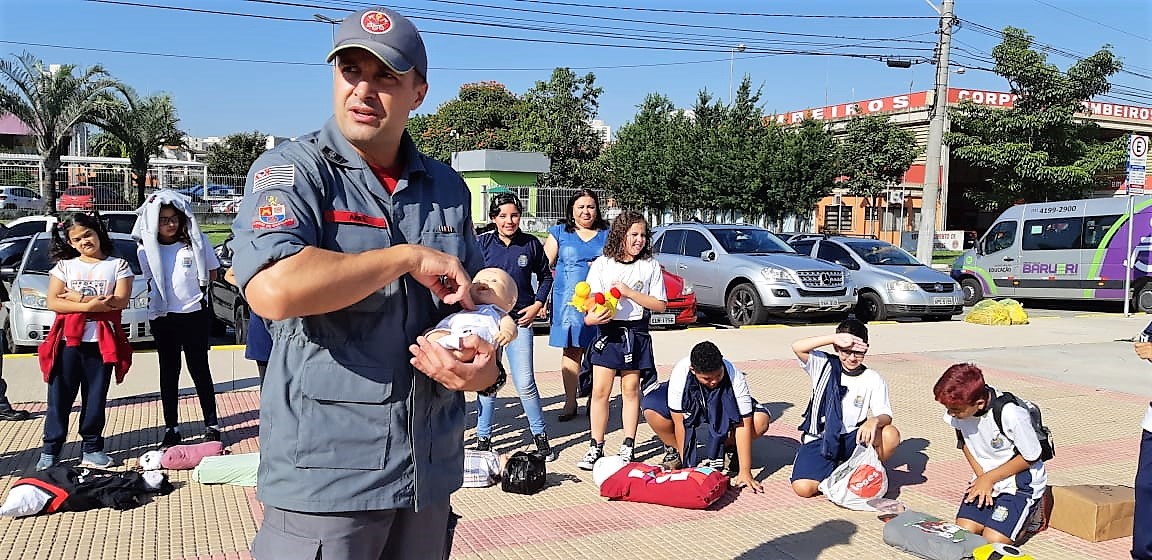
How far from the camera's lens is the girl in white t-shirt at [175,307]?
240 inches

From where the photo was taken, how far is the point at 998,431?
15.6ft

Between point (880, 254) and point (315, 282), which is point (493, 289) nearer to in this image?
point (315, 282)

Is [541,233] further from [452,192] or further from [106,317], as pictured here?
[452,192]

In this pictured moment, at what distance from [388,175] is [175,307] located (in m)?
4.56

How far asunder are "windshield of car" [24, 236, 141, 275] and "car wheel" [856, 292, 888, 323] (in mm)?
11076

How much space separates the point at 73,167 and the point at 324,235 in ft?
99.1

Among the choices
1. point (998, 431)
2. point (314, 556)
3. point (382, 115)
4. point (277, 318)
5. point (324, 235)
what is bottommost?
point (998, 431)

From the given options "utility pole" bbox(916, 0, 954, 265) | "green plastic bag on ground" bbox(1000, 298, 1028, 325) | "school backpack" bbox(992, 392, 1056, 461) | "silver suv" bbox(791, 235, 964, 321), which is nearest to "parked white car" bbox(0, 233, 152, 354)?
"school backpack" bbox(992, 392, 1056, 461)

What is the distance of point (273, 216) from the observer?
1.91 meters

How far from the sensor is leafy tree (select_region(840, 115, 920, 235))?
134 ft

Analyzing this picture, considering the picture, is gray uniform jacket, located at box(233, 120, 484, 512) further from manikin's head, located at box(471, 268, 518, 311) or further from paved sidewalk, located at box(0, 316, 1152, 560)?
paved sidewalk, located at box(0, 316, 1152, 560)

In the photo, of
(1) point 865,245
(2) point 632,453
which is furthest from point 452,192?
(1) point 865,245

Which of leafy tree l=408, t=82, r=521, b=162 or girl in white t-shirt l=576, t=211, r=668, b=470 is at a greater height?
leafy tree l=408, t=82, r=521, b=162

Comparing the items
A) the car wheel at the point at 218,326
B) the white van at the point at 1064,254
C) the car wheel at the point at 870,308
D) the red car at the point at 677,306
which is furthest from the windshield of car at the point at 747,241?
the car wheel at the point at 218,326
